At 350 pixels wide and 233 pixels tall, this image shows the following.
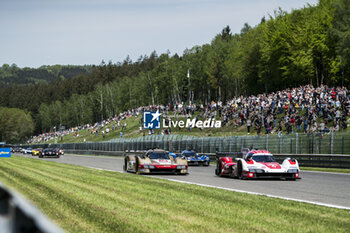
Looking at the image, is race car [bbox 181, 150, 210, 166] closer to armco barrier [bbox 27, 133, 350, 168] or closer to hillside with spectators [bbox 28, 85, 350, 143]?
armco barrier [bbox 27, 133, 350, 168]

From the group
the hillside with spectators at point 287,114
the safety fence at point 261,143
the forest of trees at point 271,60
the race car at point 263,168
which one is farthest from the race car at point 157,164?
the forest of trees at point 271,60

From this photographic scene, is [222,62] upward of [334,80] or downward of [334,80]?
upward

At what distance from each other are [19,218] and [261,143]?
31.2m

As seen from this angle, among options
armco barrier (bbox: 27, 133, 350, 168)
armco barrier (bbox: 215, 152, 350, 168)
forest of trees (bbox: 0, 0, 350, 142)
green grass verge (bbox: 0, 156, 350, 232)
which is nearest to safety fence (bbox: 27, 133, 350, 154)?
armco barrier (bbox: 27, 133, 350, 168)

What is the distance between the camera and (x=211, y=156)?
3944 cm

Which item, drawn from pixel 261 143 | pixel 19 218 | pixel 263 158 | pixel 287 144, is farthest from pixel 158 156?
pixel 19 218

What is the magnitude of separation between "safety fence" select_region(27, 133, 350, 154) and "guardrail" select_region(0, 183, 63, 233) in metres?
24.8

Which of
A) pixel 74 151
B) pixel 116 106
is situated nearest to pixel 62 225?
pixel 74 151

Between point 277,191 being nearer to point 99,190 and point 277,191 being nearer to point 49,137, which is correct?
point 99,190

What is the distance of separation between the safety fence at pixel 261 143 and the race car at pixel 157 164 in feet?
23.7

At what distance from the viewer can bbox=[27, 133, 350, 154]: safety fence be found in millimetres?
25781

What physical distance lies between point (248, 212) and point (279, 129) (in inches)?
1135

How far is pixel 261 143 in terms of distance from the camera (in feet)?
105

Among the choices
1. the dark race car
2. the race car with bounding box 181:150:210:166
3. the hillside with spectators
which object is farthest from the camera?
the dark race car
